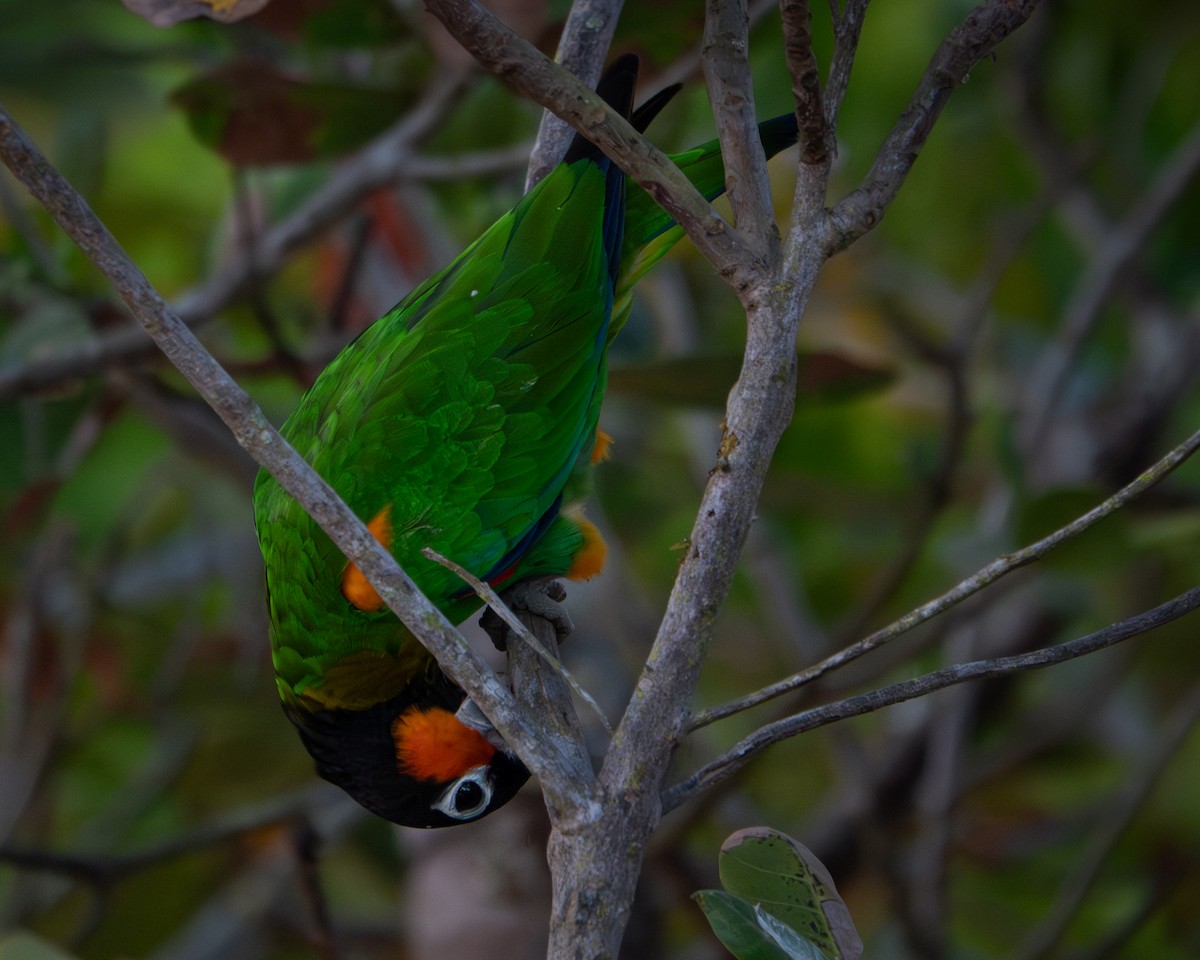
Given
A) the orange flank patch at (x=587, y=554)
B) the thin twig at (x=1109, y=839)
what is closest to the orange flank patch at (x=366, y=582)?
the orange flank patch at (x=587, y=554)

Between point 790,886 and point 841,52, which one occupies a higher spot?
point 841,52

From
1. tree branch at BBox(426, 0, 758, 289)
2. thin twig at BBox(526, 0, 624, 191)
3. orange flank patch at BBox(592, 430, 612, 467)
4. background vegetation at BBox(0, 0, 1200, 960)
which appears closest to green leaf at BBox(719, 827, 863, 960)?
tree branch at BBox(426, 0, 758, 289)

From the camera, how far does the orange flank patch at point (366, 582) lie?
70.2 inches

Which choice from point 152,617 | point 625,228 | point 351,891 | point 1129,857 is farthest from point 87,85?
point 1129,857

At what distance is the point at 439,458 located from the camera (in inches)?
75.3

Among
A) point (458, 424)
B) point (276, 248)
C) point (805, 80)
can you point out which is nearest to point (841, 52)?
point (805, 80)

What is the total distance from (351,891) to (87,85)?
255 centimetres

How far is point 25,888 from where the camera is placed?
9.32ft

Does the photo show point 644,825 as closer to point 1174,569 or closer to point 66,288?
point 66,288

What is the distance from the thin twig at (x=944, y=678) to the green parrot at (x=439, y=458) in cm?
82

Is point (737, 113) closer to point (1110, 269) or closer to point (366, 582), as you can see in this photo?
point (366, 582)

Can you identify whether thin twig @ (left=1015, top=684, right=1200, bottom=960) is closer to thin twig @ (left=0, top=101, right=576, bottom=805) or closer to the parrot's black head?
the parrot's black head

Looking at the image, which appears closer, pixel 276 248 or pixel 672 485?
pixel 276 248

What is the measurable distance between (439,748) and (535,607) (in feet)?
1.06
